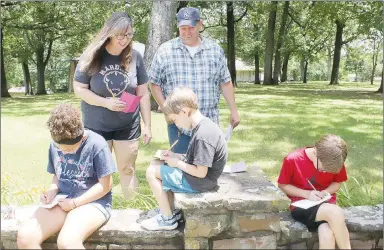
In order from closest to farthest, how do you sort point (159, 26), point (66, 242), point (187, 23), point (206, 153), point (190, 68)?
point (66, 242)
point (206, 153)
point (187, 23)
point (190, 68)
point (159, 26)

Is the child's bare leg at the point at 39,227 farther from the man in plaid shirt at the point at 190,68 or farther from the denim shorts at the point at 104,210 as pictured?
the man in plaid shirt at the point at 190,68

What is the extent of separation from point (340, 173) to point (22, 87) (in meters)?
11.0

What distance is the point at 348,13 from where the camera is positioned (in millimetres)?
15438

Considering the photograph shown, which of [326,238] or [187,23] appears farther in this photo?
[187,23]

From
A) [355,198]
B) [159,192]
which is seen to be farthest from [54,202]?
[355,198]

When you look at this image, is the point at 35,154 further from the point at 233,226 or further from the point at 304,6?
the point at 304,6

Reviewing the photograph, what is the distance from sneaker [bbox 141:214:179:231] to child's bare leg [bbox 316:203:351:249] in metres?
0.80

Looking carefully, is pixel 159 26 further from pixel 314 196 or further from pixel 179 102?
pixel 314 196

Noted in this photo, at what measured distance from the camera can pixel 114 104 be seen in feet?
9.04

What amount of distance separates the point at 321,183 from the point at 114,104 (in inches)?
51.9

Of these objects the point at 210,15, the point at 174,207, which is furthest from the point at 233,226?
the point at 210,15

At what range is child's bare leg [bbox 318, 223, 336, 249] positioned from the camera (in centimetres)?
235

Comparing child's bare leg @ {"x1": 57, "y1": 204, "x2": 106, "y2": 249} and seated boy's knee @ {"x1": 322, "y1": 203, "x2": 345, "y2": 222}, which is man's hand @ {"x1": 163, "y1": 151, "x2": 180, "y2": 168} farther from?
seated boy's knee @ {"x1": 322, "y1": 203, "x2": 345, "y2": 222}

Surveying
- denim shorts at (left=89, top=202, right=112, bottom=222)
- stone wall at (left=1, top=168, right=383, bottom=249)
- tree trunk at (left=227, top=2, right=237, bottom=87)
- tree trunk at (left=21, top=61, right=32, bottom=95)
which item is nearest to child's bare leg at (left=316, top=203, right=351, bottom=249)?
stone wall at (left=1, top=168, right=383, bottom=249)
